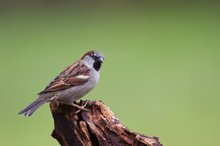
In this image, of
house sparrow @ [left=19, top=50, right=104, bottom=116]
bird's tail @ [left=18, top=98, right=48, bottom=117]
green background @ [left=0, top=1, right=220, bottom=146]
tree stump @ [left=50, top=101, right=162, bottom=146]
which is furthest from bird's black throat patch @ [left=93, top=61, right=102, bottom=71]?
green background @ [left=0, top=1, right=220, bottom=146]

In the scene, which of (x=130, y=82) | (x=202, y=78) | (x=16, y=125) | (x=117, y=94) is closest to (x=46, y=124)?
(x=16, y=125)

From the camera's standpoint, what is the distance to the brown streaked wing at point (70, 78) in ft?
15.9

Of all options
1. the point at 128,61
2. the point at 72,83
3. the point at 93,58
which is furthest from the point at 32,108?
the point at 128,61

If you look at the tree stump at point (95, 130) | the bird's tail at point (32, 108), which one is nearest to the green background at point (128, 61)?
the bird's tail at point (32, 108)

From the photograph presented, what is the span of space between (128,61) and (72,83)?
7338 mm

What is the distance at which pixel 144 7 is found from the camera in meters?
15.8

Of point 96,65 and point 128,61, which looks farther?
point 128,61

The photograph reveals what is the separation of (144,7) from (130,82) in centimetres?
494

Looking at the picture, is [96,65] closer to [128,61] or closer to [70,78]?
[70,78]

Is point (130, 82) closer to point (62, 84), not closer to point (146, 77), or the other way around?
point (146, 77)

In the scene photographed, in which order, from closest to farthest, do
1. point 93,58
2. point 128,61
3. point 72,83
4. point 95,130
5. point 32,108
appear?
point 95,130
point 32,108
point 72,83
point 93,58
point 128,61

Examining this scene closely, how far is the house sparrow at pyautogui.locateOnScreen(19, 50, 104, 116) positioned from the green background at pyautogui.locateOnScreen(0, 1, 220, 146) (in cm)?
326

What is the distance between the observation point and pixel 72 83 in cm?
491

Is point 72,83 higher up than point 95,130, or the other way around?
point 72,83
